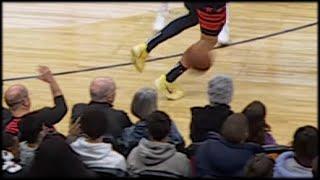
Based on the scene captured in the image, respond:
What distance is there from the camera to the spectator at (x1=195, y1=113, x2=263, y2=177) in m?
3.62

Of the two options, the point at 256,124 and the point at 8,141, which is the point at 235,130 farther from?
the point at 8,141

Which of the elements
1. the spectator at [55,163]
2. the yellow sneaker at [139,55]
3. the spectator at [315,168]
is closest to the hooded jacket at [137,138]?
the spectator at [315,168]

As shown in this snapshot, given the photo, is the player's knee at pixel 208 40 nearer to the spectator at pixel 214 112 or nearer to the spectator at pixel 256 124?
the spectator at pixel 214 112

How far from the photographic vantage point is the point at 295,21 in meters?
7.57

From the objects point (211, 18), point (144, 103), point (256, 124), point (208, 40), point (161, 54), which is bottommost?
point (256, 124)

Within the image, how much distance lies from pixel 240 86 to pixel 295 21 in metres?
1.55

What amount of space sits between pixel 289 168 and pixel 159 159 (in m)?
0.53

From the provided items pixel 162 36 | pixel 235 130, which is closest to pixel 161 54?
pixel 162 36

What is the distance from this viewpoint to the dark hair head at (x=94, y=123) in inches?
149

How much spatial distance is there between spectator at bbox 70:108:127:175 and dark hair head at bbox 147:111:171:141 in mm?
180

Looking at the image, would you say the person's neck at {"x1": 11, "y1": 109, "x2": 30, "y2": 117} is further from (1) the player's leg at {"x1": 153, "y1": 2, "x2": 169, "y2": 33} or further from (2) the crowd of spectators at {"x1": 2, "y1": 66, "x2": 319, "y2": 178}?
(1) the player's leg at {"x1": 153, "y1": 2, "x2": 169, "y2": 33}

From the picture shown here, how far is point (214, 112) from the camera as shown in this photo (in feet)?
14.0

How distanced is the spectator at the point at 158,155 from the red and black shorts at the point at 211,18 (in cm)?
177

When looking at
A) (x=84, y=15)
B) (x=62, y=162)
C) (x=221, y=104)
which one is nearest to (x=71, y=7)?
(x=84, y=15)
